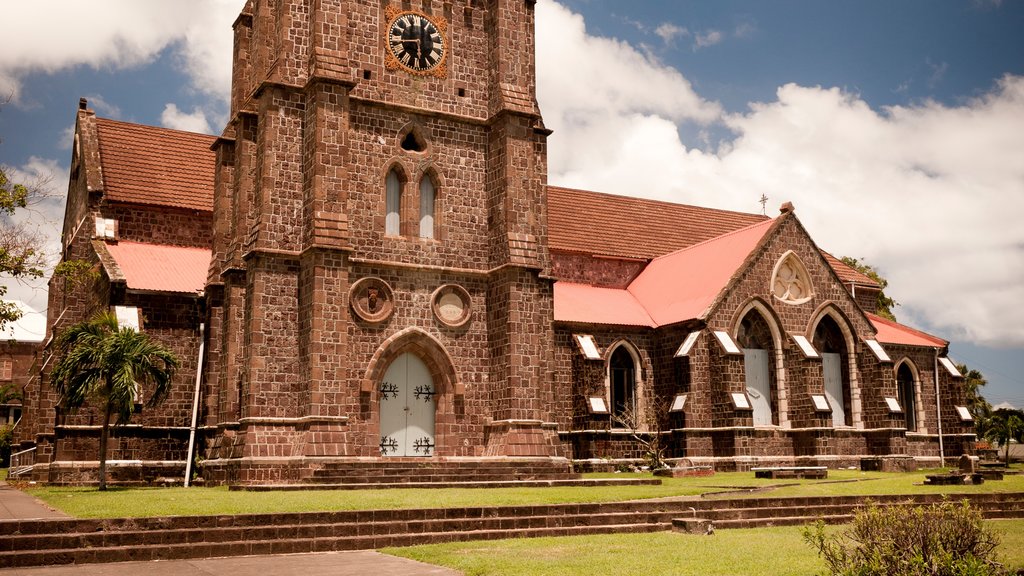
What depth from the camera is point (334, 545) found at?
51.4ft

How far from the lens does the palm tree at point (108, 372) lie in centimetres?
2450

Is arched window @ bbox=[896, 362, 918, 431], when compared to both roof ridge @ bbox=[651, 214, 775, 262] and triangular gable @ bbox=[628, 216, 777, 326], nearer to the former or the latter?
roof ridge @ bbox=[651, 214, 775, 262]

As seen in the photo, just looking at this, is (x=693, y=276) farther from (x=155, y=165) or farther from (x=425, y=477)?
(x=155, y=165)

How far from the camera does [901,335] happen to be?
42812 millimetres

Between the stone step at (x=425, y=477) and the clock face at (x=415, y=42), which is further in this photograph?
the clock face at (x=415, y=42)

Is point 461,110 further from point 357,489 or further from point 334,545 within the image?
point 334,545

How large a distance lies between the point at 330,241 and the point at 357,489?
282 inches

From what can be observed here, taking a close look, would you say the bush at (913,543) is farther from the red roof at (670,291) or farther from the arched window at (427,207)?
the red roof at (670,291)

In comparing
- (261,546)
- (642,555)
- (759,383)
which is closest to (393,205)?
(261,546)

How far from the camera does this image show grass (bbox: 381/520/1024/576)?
12711 millimetres

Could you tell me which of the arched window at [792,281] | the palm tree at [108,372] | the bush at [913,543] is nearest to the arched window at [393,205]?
the palm tree at [108,372]

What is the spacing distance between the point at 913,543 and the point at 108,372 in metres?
21.1

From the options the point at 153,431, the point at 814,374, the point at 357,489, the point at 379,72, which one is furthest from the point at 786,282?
the point at 153,431

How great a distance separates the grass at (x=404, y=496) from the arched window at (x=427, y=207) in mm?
8962
